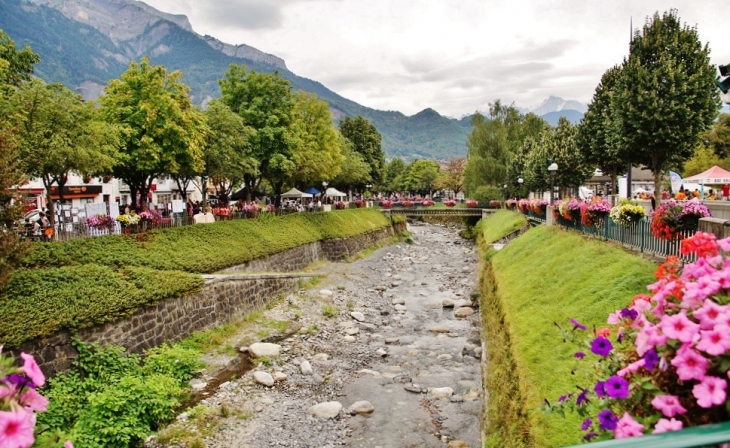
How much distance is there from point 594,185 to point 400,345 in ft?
185

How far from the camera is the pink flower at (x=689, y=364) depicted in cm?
290

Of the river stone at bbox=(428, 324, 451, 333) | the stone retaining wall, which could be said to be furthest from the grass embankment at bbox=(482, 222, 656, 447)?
the stone retaining wall

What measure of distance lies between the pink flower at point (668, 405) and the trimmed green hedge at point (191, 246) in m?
17.9

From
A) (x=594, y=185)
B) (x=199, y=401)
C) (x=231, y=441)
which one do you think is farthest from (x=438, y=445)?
(x=594, y=185)

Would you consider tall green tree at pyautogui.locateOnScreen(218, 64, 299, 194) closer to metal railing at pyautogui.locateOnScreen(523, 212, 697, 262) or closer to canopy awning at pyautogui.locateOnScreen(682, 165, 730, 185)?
metal railing at pyautogui.locateOnScreen(523, 212, 697, 262)

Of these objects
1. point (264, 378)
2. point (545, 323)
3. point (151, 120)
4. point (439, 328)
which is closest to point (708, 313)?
point (545, 323)

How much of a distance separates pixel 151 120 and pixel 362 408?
715 inches

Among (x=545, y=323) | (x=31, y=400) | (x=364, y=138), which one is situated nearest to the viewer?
(x=31, y=400)

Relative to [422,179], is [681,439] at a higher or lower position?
lower

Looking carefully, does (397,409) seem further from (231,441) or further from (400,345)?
(400,345)

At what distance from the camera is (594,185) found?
6556cm

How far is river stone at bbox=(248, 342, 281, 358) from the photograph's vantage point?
1686cm

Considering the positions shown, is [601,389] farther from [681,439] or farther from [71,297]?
[71,297]

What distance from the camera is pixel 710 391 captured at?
2.84 meters
